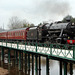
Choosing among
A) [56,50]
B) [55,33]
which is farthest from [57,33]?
[56,50]

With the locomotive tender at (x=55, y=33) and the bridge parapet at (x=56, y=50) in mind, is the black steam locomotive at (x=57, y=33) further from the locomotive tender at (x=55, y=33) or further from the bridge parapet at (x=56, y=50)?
the bridge parapet at (x=56, y=50)

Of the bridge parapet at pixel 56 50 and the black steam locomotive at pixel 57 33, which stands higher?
the black steam locomotive at pixel 57 33

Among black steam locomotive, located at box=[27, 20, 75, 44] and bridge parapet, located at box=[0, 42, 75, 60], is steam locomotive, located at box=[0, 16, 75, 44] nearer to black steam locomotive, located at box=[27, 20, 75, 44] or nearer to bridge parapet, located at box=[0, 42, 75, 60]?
black steam locomotive, located at box=[27, 20, 75, 44]

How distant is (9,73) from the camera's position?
15547 mm

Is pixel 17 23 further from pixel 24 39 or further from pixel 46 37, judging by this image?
pixel 46 37

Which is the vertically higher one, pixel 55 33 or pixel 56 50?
pixel 55 33

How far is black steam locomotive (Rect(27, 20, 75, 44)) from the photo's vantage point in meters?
14.9

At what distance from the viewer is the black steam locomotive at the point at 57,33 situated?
14.9m

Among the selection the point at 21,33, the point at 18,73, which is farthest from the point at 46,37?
the point at 21,33

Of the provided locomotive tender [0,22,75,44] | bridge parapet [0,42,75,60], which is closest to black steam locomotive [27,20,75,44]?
locomotive tender [0,22,75,44]

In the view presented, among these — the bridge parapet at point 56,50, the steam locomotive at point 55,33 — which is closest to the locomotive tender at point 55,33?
the steam locomotive at point 55,33

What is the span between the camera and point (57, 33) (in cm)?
1600

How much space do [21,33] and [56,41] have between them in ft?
34.4

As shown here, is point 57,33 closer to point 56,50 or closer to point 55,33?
point 55,33
